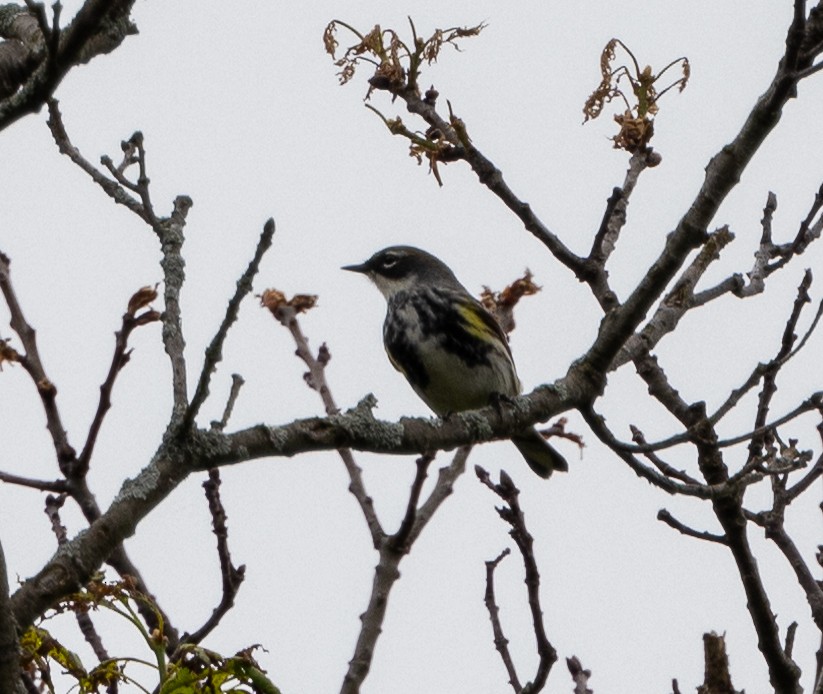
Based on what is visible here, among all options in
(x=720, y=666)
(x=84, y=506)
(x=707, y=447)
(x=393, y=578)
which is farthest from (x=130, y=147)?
(x=720, y=666)

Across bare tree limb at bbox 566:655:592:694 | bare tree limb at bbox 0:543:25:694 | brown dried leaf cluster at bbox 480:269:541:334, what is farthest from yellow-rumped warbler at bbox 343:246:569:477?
bare tree limb at bbox 0:543:25:694

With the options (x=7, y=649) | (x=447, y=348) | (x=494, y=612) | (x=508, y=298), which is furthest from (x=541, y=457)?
(x=7, y=649)

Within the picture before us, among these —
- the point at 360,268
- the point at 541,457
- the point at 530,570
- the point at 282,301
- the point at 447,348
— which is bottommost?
the point at 530,570

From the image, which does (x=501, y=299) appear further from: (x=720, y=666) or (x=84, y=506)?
(x=84, y=506)

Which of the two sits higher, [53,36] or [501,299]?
[501,299]

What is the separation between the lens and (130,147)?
4.07m

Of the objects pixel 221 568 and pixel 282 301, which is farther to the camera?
pixel 282 301

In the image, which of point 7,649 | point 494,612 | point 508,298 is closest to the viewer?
point 7,649

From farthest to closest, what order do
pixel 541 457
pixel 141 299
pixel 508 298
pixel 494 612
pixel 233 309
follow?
pixel 541 457 < pixel 508 298 < pixel 494 612 < pixel 141 299 < pixel 233 309

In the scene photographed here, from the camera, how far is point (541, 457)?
8.01m

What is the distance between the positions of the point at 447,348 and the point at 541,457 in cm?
116

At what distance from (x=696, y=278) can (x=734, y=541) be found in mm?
1085

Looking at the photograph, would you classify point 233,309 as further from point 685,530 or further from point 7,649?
point 685,530

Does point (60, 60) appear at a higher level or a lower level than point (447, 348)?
lower
